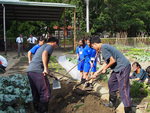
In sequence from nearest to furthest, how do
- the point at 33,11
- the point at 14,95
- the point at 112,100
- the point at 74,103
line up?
the point at 14,95 < the point at 112,100 < the point at 74,103 < the point at 33,11

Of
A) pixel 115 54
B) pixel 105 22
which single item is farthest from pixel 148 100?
pixel 105 22

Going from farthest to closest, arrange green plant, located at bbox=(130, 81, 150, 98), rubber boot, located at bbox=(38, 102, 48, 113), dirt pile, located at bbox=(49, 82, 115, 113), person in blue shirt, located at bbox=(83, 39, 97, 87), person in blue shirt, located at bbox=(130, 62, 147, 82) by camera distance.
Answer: person in blue shirt, located at bbox=(83, 39, 97, 87)
person in blue shirt, located at bbox=(130, 62, 147, 82)
green plant, located at bbox=(130, 81, 150, 98)
dirt pile, located at bbox=(49, 82, 115, 113)
rubber boot, located at bbox=(38, 102, 48, 113)

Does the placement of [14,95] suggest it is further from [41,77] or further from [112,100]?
[112,100]

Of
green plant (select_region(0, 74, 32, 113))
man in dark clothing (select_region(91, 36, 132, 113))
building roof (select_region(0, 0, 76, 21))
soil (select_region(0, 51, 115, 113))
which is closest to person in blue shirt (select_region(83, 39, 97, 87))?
soil (select_region(0, 51, 115, 113))

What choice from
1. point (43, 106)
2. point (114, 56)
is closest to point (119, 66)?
point (114, 56)

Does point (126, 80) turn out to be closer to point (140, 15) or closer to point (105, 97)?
point (105, 97)

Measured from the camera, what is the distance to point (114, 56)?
17.1 feet

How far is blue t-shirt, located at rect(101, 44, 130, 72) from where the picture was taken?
5129 millimetres

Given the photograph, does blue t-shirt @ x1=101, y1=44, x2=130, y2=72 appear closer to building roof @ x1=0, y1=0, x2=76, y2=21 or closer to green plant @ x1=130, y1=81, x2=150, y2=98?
green plant @ x1=130, y1=81, x2=150, y2=98

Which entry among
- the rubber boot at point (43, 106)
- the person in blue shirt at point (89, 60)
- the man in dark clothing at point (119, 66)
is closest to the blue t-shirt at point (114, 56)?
the man in dark clothing at point (119, 66)

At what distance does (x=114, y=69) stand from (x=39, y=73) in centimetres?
157

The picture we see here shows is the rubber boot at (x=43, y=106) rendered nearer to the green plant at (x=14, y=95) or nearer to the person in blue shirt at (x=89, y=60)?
the green plant at (x=14, y=95)

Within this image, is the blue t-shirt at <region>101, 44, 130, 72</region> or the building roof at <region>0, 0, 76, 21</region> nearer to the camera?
→ the blue t-shirt at <region>101, 44, 130, 72</region>

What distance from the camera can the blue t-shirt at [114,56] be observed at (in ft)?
16.8
